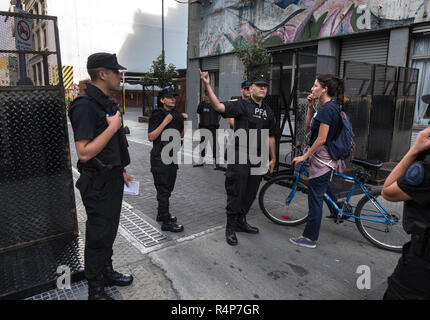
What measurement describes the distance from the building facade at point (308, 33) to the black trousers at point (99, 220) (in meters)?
8.30

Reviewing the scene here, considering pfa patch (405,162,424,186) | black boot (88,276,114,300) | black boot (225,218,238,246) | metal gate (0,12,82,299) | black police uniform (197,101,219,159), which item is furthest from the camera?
black police uniform (197,101,219,159)

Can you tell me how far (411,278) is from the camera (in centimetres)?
164

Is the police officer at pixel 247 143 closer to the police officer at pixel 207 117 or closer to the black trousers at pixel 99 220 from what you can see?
the black trousers at pixel 99 220

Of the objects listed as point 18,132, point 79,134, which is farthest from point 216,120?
point 79,134

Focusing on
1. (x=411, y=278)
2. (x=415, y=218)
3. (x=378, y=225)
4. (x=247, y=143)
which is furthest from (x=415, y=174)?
(x=378, y=225)

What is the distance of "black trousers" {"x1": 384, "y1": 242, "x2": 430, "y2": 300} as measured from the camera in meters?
1.59

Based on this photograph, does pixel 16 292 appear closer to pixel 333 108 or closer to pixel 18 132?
pixel 18 132

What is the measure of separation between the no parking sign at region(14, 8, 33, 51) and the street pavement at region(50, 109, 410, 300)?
101 inches

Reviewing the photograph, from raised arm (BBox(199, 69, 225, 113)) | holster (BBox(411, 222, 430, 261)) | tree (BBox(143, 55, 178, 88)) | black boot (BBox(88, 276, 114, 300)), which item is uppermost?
tree (BBox(143, 55, 178, 88))

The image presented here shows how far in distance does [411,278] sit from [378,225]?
104 inches

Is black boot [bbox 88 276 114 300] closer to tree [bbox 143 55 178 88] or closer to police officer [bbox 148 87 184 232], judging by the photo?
police officer [bbox 148 87 184 232]

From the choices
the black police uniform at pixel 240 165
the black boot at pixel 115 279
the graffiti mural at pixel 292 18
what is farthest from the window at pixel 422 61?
the black boot at pixel 115 279

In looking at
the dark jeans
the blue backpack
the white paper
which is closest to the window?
the blue backpack

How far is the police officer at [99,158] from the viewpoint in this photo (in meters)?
2.40
